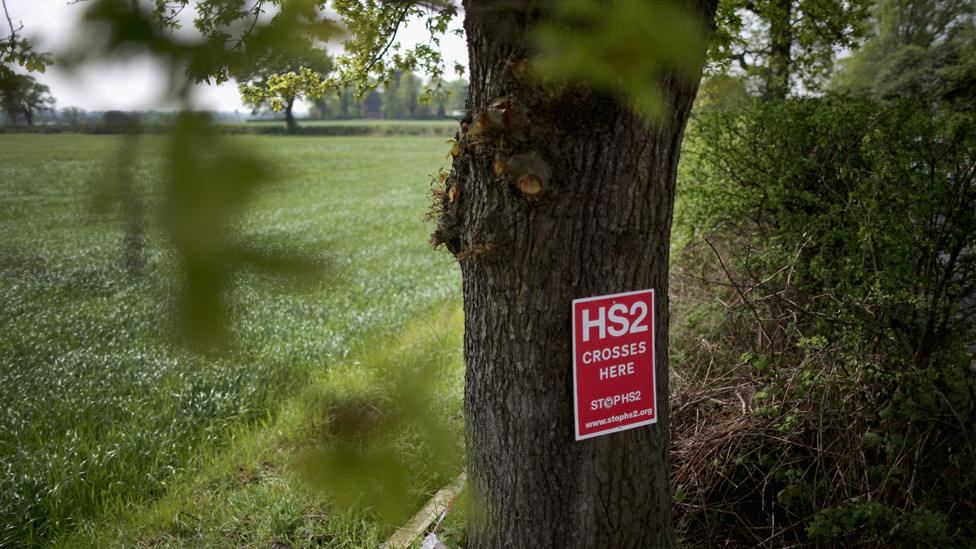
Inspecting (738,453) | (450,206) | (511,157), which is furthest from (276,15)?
(738,453)

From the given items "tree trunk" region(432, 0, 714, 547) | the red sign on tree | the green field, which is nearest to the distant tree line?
the green field

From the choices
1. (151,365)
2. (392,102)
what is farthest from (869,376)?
(151,365)

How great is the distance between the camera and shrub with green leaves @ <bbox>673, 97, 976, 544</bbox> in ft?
7.71

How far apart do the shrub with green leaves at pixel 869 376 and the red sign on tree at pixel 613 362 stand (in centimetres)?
96

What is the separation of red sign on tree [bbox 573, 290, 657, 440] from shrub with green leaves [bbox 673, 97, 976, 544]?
0.96 m

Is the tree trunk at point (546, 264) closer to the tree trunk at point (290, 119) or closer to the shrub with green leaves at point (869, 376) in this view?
the tree trunk at point (290, 119)

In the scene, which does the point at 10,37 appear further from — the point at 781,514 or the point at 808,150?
the point at 808,150

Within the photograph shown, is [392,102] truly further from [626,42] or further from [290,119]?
[290,119]

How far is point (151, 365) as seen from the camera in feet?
13.7

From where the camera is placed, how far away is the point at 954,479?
2389 mm

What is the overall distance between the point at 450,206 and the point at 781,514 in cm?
191

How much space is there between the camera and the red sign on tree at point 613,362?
1543mm

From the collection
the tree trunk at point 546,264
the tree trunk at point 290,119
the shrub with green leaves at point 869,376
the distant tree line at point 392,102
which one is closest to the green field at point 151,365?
the tree trunk at point 290,119

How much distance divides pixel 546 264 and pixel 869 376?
170 centimetres
